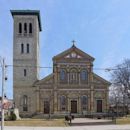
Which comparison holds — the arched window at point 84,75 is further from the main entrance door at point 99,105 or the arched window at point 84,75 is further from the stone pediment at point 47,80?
the stone pediment at point 47,80

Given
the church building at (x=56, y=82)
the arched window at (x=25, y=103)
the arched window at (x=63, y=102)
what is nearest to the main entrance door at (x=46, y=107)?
the church building at (x=56, y=82)

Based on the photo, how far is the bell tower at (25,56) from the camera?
87062 mm

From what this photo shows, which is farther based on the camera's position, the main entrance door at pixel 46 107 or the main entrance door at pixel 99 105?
the main entrance door at pixel 99 105

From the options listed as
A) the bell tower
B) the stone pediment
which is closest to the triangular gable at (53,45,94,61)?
the stone pediment

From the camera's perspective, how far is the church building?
87.4 m

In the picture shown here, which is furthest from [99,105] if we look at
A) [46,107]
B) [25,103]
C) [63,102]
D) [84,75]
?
[25,103]

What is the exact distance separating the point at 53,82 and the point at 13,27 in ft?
46.3

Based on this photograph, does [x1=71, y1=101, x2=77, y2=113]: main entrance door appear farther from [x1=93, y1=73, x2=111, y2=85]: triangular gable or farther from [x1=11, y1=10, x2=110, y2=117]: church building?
[x1=93, y1=73, x2=111, y2=85]: triangular gable

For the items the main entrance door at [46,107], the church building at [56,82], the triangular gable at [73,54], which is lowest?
the main entrance door at [46,107]

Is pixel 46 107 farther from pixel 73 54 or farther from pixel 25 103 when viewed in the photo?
pixel 73 54

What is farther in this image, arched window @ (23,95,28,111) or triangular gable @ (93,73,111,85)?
triangular gable @ (93,73,111,85)

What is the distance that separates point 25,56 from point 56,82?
327 inches

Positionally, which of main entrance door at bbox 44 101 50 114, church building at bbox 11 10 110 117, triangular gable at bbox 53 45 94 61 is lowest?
main entrance door at bbox 44 101 50 114

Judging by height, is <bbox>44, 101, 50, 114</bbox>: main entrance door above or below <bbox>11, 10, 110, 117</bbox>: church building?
below
